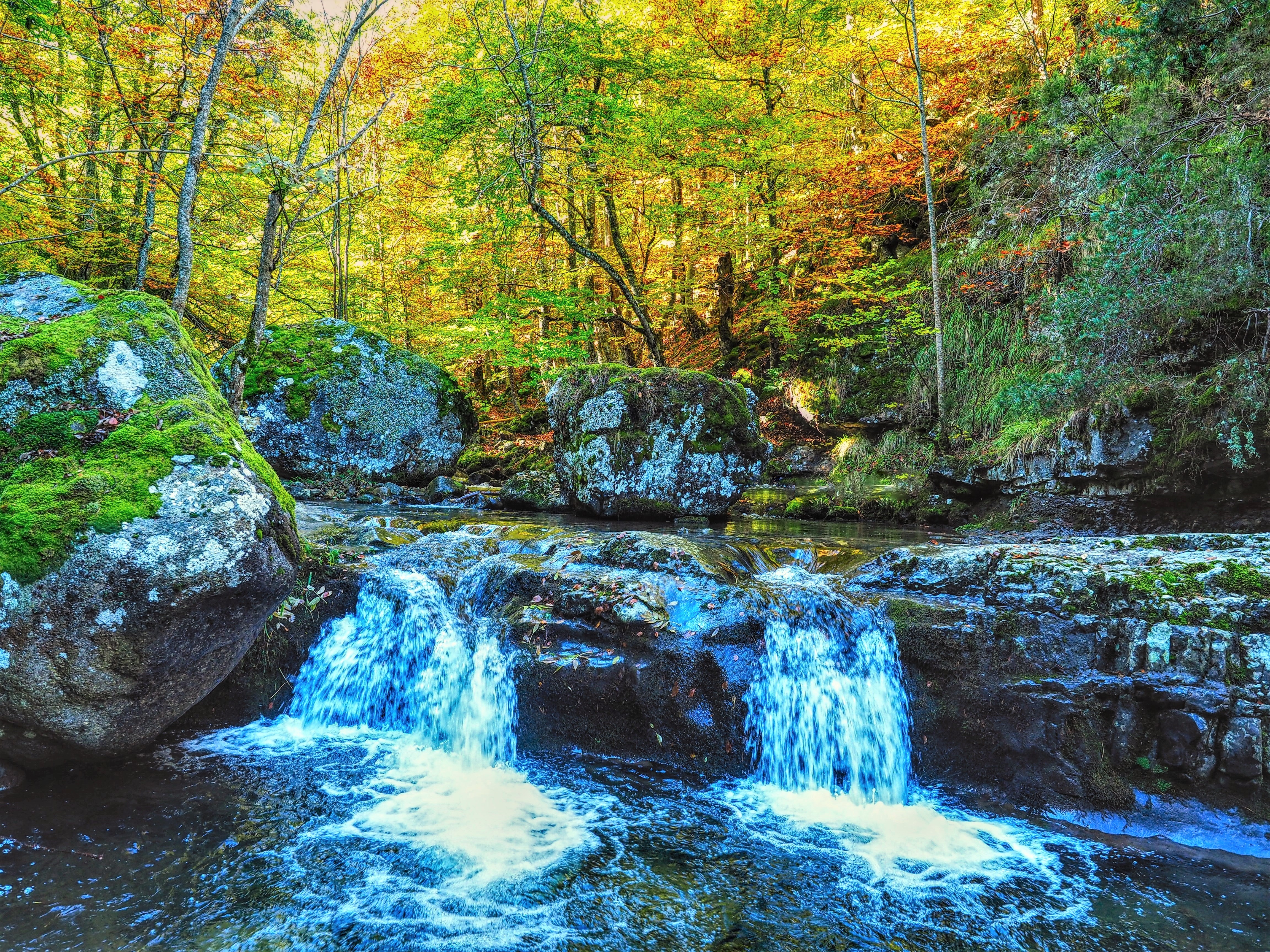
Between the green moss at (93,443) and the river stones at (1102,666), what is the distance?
4657mm

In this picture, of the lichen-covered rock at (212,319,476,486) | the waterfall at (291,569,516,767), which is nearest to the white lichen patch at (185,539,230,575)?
the waterfall at (291,569,516,767)

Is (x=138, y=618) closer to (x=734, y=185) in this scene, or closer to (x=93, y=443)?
(x=93, y=443)

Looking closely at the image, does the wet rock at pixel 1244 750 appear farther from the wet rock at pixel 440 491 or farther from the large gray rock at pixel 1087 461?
the wet rock at pixel 440 491

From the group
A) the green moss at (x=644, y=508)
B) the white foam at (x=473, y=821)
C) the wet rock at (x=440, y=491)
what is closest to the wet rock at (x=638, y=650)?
the white foam at (x=473, y=821)

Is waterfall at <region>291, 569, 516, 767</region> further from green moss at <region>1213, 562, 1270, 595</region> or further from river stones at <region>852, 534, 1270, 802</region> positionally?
green moss at <region>1213, 562, 1270, 595</region>

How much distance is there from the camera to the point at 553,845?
3037mm

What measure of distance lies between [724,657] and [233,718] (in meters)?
3.61

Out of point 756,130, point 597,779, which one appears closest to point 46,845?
point 597,779

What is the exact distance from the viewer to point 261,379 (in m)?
9.62

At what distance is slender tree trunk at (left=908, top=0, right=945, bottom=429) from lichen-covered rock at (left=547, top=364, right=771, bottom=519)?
3.66m

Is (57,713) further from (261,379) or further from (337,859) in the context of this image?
(261,379)

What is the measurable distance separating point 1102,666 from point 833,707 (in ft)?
5.39

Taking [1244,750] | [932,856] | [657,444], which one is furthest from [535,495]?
[1244,750]

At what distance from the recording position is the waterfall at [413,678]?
165 inches
